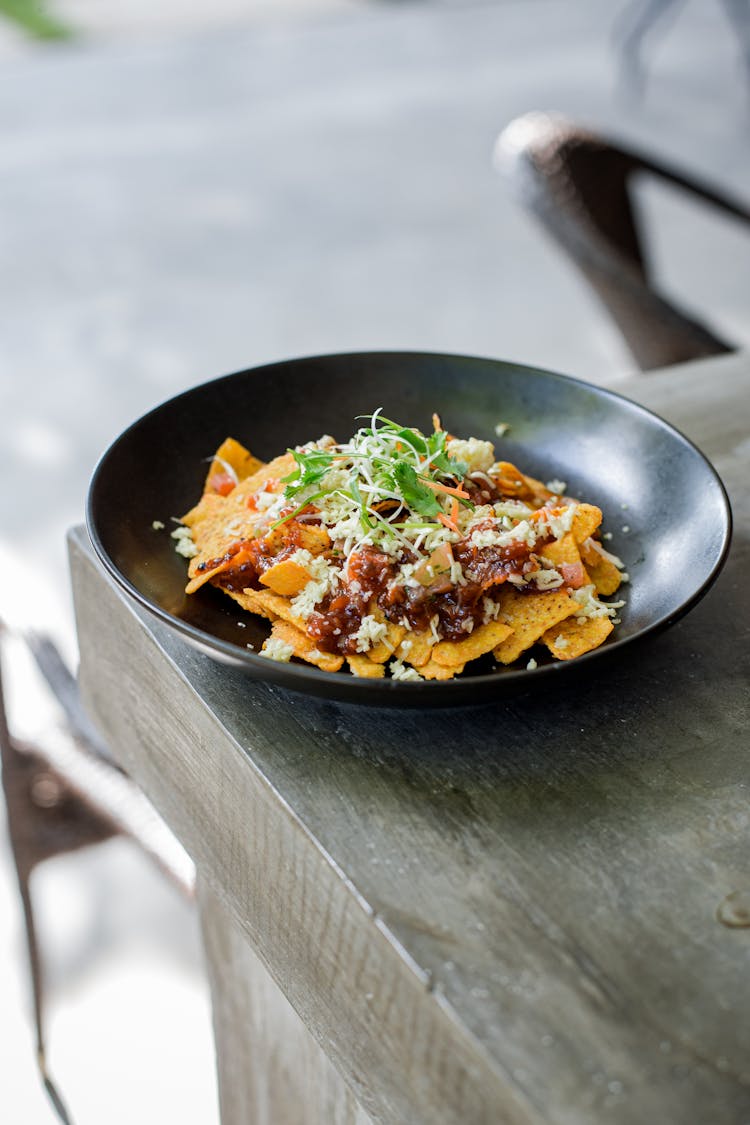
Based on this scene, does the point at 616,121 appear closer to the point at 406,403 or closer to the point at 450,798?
the point at 406,403

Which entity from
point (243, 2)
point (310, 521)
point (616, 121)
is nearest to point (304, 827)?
point (310, 521)

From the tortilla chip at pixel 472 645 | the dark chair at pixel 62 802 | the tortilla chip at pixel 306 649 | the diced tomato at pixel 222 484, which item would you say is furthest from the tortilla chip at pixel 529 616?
the dark chair at pixel 62 802

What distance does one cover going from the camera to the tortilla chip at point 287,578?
0.89m

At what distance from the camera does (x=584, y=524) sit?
37.5 inches

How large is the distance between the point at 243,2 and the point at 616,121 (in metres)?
2.90

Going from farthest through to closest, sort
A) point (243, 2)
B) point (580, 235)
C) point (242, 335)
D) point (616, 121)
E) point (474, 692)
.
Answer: point (243, 2), point (616, 121), point (242, 335), point (580, 235), point (474, 692)

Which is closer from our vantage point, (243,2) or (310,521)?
(310,521)

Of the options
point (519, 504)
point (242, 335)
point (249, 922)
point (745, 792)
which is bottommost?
point (242, 335)

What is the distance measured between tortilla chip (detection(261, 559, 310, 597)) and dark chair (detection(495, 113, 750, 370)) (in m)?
1.14

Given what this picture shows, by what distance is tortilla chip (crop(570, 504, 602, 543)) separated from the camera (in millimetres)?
950

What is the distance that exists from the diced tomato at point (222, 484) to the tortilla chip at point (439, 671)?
290 mm

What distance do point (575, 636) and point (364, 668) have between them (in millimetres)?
167

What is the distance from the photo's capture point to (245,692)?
886 millimetres

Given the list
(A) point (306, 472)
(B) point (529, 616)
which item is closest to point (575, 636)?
(B) point (529, 616)
